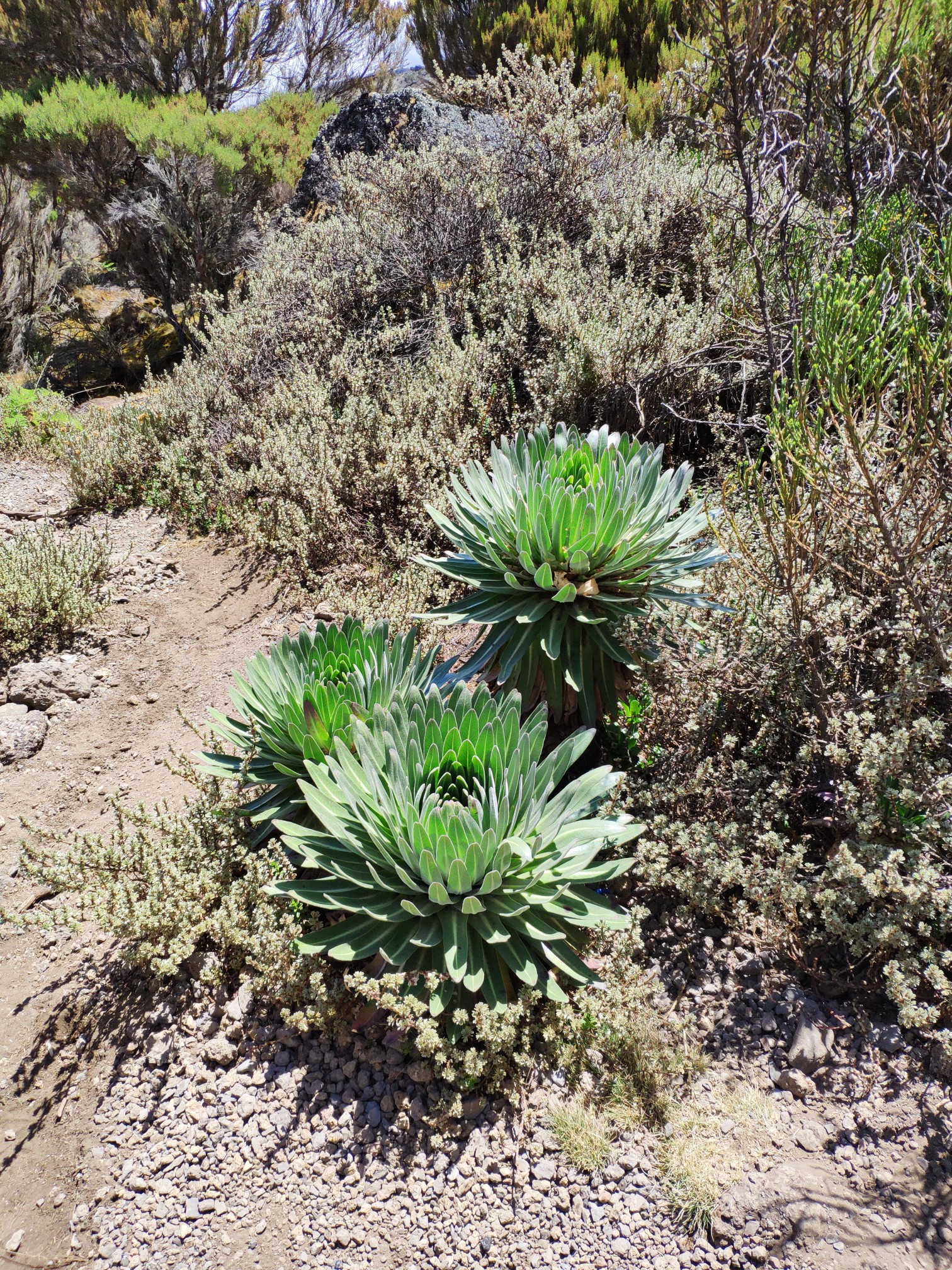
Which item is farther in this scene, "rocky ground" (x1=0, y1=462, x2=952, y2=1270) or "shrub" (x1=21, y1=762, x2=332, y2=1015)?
"shrub" (x1=21, y1=762, x2=332, y2=1015)

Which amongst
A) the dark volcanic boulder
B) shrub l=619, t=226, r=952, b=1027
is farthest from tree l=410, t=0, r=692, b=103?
shrub l=619, t=226, r=952, b=1027

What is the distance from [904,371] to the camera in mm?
2551

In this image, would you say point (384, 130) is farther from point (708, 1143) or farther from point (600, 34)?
point (708, 1143)

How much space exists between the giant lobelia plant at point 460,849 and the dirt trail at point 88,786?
92cm

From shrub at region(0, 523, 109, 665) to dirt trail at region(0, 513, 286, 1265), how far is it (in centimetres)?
16

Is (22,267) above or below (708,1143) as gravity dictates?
above

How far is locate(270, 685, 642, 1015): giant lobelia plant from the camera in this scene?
2078 millimetres

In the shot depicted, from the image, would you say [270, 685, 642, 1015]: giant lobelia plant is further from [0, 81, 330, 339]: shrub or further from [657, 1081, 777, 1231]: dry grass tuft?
[0, 81, 330, 339]: shrub

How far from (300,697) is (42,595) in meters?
2.35

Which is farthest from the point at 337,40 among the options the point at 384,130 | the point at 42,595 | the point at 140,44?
the point at 42,595

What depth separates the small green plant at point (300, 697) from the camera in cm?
252

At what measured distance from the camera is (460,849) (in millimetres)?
2041

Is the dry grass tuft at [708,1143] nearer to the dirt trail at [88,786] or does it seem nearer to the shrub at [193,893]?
the shrub at [193,893]

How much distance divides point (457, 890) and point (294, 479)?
3339 millimetres
